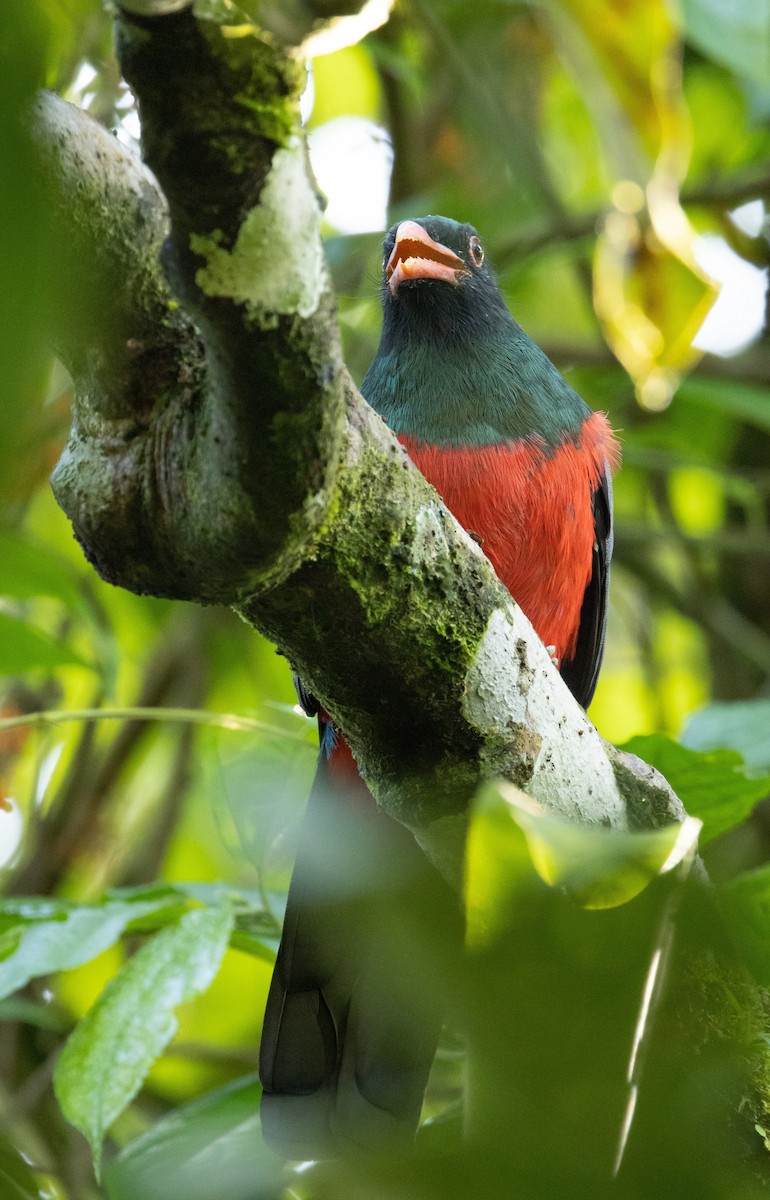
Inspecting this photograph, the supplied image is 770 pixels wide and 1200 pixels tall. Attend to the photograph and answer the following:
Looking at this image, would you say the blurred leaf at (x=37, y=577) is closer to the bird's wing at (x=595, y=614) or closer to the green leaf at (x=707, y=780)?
the bird's wing at (x=595, y=614)

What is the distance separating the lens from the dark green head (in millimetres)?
3494

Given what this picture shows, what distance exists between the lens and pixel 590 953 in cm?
88

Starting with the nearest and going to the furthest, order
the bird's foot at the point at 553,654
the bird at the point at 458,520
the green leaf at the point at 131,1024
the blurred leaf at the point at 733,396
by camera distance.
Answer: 1. the green leaf at the point at 131,1024
2. the bird's foot at the point at 553,654
3. the bird at the point at 458,520
4. the blurred leaf at the point at 733,396

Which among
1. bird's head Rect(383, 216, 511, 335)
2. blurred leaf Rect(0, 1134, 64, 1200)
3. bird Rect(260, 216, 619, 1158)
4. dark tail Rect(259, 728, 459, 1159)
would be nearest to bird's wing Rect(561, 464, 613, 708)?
bird Rect(260, 216, 619, 1158)

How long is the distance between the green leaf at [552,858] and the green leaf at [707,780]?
1.65 m

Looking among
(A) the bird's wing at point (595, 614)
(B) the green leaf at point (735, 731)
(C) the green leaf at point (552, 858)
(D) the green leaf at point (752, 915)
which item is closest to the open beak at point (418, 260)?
(A) the bird's wing at point (595, 614)

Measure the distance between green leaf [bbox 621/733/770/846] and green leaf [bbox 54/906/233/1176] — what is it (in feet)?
3.10

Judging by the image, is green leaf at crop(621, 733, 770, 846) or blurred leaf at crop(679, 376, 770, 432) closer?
green leaf at crop(621, 733, 770, 846)

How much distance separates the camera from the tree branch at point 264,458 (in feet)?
3.68

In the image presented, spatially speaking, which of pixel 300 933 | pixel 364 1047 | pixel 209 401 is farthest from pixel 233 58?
pixel 364 1047

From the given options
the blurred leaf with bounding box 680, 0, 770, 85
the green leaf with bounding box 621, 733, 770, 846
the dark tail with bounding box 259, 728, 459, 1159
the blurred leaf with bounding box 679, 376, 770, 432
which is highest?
the blurred leaf with bounding box 680, 0, 770, 85

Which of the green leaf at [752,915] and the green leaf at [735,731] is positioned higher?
the green leaf at [752,915]

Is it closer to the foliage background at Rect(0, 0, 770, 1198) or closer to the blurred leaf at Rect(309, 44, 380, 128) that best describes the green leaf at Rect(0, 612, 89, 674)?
the foliage background at Rect(0, 0, 770, 1198)

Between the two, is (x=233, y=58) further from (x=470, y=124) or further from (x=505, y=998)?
(x=470, y=124)
